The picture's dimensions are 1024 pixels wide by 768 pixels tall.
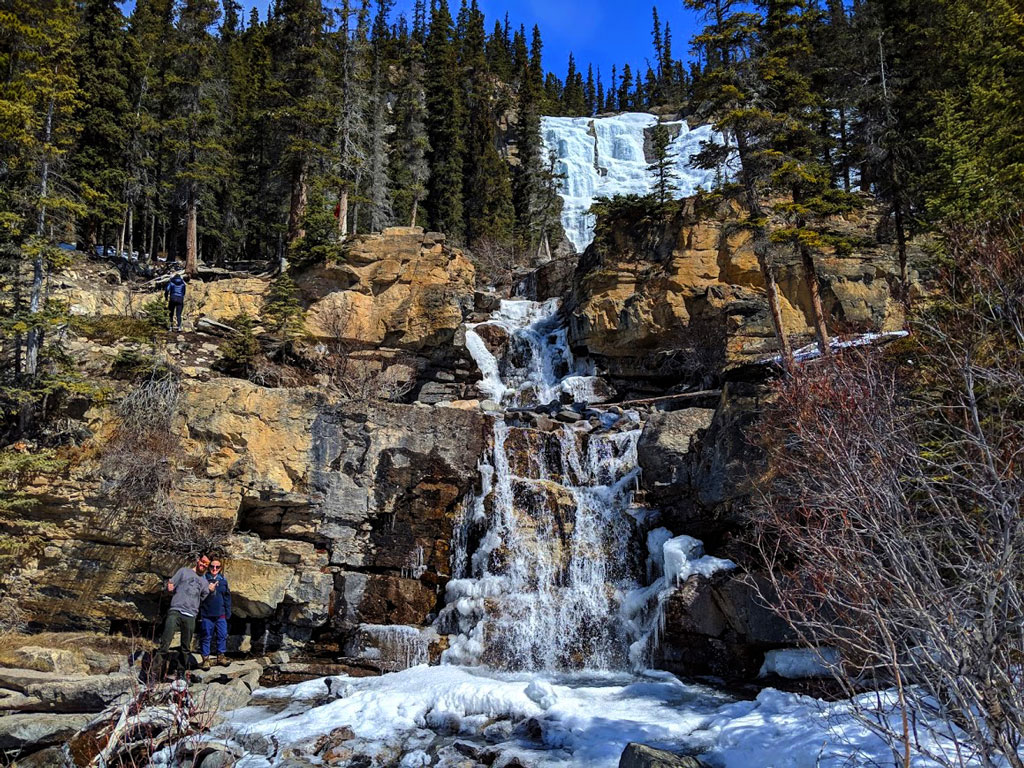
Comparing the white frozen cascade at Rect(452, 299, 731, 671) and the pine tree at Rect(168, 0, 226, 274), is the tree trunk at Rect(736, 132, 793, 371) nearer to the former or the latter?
the white frozen cascade at Rect(452, 299, 731, 671)

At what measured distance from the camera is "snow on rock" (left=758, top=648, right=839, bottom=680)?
1042cm

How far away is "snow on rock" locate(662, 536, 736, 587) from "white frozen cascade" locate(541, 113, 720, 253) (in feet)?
129

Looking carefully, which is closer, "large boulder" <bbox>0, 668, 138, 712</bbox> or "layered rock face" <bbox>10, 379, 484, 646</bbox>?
"large boulder" <bbox>0, 668, 138, 712</bbox>

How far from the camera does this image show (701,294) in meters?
22.8

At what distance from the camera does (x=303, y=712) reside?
10297 mm

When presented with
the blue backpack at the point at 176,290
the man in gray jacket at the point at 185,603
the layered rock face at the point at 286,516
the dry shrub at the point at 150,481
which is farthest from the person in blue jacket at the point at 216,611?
the blue backpack at the point at 176,290

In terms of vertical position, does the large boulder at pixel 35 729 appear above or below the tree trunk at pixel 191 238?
below

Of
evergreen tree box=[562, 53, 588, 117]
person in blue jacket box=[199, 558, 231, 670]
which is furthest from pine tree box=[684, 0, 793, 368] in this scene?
evergreen tree box=[562, 53, 588, 117]

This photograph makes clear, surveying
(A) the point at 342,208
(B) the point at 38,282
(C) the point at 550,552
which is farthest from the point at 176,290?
(C) the point at 550,552

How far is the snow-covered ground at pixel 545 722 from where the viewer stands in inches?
305

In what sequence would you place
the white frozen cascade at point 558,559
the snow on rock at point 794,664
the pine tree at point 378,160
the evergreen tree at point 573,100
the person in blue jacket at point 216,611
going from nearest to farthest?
the snow on rock at point 794,664, the person in blue jacket at point 216,611, the white frozen cascade at point 558,559, the pine tree at point 378,160, the evergreen tree at point 573,100

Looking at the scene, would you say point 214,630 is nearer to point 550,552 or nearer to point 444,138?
point 550,552

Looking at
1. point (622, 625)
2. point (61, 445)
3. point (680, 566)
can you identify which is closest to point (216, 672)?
point (61, 445)

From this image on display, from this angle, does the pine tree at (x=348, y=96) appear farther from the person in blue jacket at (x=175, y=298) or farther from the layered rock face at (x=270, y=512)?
the layered rock face at (x=270, y=512)
